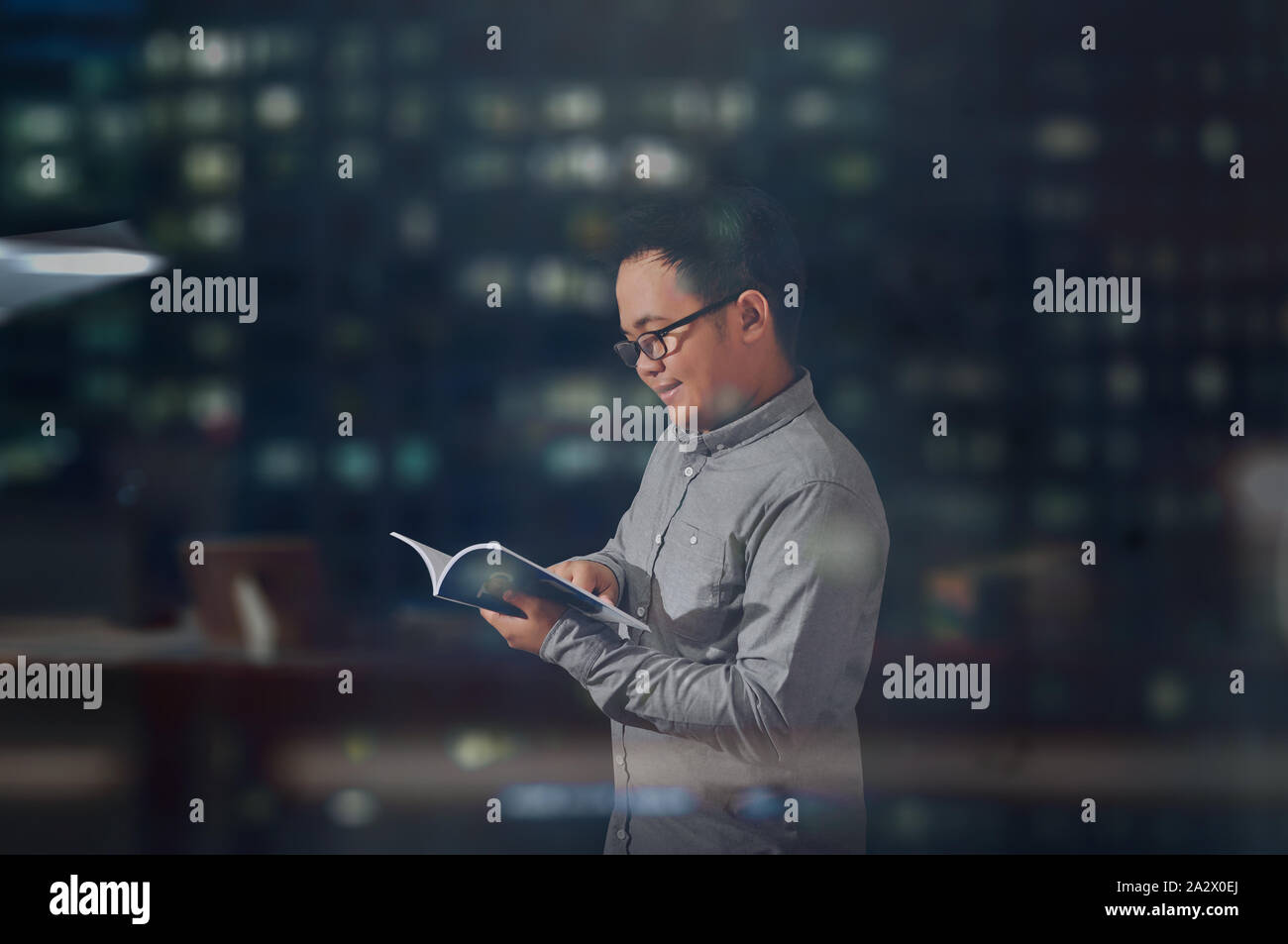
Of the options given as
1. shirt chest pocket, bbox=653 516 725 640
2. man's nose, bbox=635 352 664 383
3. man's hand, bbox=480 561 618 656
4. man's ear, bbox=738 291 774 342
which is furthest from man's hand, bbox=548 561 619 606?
man's ear, bbox=738 291 774 342

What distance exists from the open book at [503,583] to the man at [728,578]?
5 cm

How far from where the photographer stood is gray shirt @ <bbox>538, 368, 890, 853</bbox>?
2.45 meters

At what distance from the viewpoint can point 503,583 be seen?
2594mm

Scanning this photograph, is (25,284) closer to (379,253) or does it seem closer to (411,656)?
(379,253)

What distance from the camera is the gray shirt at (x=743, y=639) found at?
2.45 m

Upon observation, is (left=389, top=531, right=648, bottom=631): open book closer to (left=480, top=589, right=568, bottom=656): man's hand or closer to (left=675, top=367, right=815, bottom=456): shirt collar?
(left=480, top=589, right=568, bottom=656): man's hand

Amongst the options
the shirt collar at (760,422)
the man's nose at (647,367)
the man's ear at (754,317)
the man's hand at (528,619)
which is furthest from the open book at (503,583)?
the man's ear at (754,317)

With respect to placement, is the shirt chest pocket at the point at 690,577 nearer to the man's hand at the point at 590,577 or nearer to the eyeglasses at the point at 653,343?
the man's hand at the point at 590,577


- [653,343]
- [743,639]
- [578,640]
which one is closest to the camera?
[743,639]

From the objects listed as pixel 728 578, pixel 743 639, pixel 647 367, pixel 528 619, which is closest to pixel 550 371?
pixel 647 367

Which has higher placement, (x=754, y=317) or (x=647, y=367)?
(x=754, y=317)

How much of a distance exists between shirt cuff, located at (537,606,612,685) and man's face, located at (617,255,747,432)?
60cm

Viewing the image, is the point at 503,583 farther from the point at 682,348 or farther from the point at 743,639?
the point at 682,348

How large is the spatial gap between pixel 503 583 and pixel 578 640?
246 millimetres
